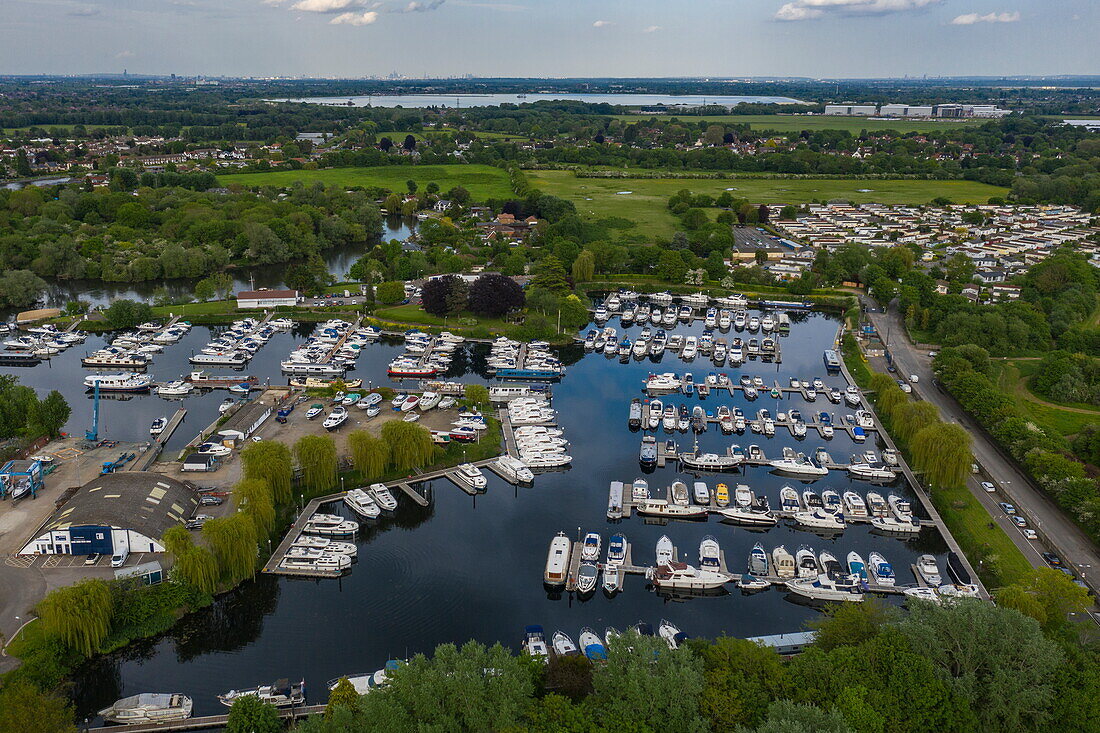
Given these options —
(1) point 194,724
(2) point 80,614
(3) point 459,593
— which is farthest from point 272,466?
(1) point 194,724

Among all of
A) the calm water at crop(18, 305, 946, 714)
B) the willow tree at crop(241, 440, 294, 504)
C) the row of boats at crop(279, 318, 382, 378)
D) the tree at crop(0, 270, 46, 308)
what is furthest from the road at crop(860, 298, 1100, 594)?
the tree at crop(0, 270, 46, 308)

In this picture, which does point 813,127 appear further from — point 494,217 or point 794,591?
point 794,591

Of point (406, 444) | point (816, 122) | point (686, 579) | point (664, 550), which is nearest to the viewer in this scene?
Result: point (686, 579)

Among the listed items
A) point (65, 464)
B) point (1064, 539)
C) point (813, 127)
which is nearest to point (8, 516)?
point (65, 464)

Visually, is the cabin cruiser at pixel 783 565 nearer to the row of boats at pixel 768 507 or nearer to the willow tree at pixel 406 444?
the row of boats at pixel 768 507

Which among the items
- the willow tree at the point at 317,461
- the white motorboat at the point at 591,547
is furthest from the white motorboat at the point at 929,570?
the willow tree at the point at 317,461

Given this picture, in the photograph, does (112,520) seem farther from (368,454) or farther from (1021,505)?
(1021,505)
